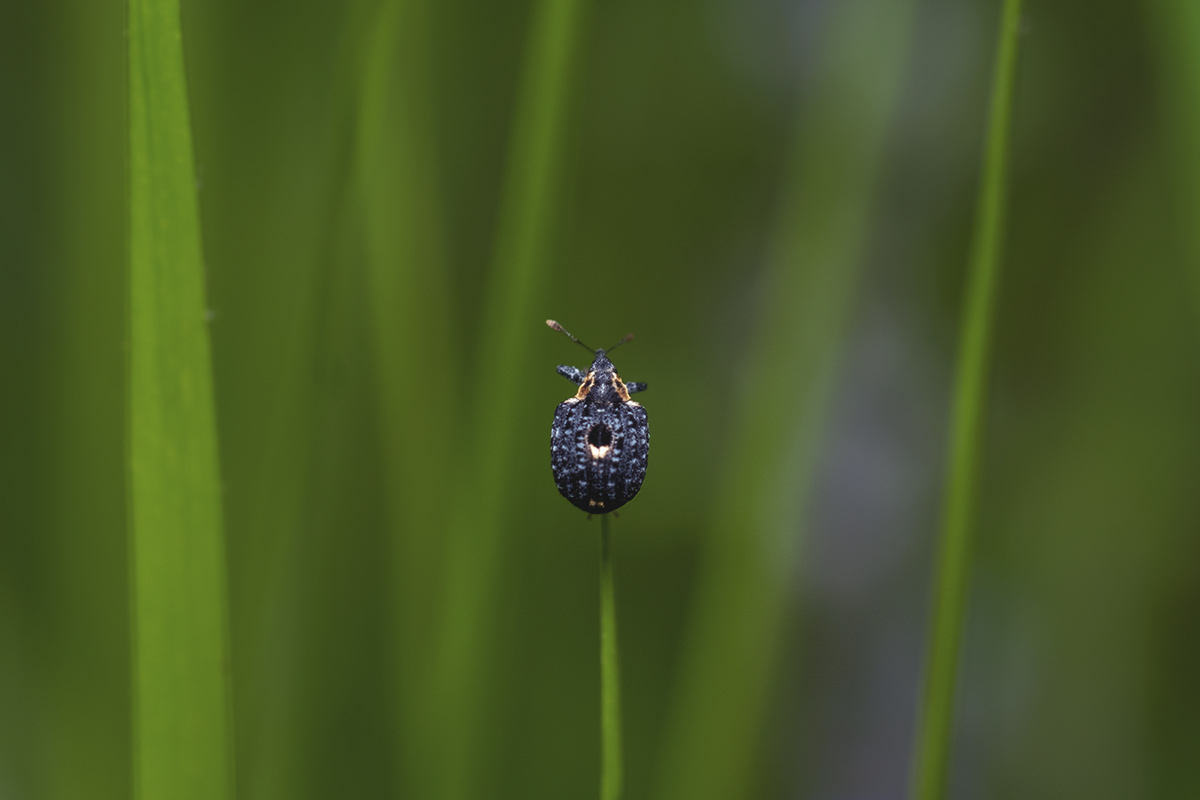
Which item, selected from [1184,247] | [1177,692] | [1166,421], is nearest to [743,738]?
[1177,692]

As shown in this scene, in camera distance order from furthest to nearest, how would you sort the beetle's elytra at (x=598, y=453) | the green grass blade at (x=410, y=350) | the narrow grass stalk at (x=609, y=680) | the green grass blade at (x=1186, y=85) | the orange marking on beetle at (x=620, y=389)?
1. the orange marking on beetle at (x=620, y=389)
2. the green grass blade at (x=410, y=350)
3. the beetle's elytra at (x=598, y=453)
4. the green grass blade at (x=1186, y=85)
5. the narrow grass stalk at (x=609, y=680)

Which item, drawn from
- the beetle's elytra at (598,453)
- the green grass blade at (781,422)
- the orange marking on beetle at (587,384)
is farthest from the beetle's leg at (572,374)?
the green grass blade at (781,422)

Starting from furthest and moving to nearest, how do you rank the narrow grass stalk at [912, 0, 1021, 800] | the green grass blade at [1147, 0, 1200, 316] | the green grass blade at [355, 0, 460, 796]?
1. the green grass blade at [355, 0, 460, 796]
2. the green grass blade at [1147, 0, 1200, 316]
3. the narrow grass stalk at [912, 0, 1021, 800]

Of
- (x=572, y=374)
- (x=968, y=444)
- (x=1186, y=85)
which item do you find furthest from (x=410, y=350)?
(x=1186, y=85)

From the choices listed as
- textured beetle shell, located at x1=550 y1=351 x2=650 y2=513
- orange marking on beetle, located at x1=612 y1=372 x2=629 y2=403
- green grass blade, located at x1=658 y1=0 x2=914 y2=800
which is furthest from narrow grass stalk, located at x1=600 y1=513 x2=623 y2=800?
orange marking on beetle, located at x1=612 y1=372 x2=629 y2=403

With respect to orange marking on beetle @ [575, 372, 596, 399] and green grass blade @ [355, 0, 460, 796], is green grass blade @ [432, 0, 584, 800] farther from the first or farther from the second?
orange marking on beetle @ [575, 372, 596, 399]

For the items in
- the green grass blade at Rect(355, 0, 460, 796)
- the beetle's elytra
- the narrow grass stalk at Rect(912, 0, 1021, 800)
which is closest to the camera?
the narrow grass stalk at Rect(912, 0, 1021, 800)

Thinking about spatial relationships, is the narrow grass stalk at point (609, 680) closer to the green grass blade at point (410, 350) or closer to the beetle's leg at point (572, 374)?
the green grass blade at point (410, 350)
